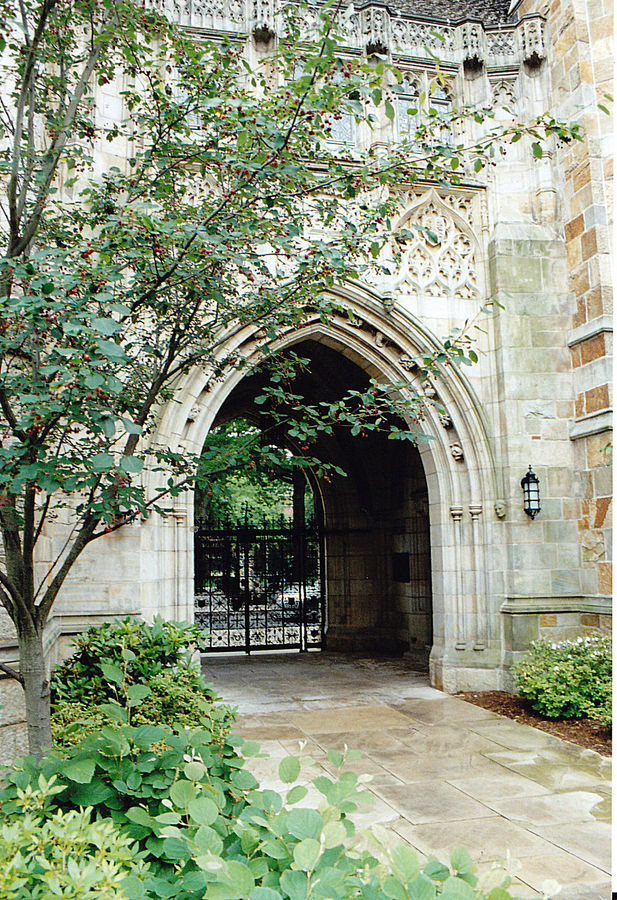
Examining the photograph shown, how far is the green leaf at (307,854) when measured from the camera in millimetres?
1353

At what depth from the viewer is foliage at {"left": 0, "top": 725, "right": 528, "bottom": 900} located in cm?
140

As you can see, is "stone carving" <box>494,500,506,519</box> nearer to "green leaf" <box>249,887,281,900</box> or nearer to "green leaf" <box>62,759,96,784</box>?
"green leaf" <box>62,759,96,784</box>

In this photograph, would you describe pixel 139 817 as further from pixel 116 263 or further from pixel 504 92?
pixel 504 92

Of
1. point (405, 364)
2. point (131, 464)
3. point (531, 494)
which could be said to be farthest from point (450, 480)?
point (131, 464)

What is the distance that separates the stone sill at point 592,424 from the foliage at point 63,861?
242 inches

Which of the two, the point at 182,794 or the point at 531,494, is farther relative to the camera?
the point at 531,494

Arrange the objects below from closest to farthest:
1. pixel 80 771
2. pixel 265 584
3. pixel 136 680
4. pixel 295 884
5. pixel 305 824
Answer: pixel 295 884 < pixel 305 824 < pixel 80 771 < pixel 136 680 < pixel 265 584

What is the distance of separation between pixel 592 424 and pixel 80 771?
6302 mm

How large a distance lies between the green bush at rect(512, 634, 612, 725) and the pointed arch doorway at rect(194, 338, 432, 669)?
436cm

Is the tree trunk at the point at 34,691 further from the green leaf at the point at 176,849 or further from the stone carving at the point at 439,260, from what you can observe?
the stone carving at the point at 439,260

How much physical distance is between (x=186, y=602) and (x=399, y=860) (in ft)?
18.5

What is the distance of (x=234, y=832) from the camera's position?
75.7 inches

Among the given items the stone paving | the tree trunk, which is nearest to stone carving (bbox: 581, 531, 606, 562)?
the stone paving

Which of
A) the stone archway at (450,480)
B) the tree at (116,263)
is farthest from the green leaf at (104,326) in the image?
the stone archway at (450,480)
